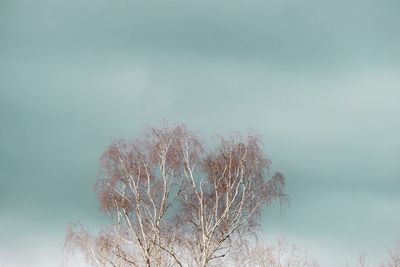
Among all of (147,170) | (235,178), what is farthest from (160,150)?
(235,178)

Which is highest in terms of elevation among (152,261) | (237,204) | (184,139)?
(184,139)

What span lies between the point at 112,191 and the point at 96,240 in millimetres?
2511

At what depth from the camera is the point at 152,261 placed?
130ft

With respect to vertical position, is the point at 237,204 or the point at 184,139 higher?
the point at 184,139

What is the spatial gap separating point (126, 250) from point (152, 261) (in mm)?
2756

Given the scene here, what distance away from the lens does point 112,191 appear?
134 ft

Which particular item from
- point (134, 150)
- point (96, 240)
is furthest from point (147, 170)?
point (96, 240)

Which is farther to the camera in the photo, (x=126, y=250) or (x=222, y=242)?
(x=126, y=250)

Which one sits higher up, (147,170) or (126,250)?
(147,170)

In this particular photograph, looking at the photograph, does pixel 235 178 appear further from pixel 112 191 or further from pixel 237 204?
pixel 112 191

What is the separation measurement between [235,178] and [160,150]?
390cm

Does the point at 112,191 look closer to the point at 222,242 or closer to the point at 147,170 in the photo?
the point at 147,170

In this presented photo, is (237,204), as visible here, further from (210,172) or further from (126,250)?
(126,250)

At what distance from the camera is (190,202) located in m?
40.3
